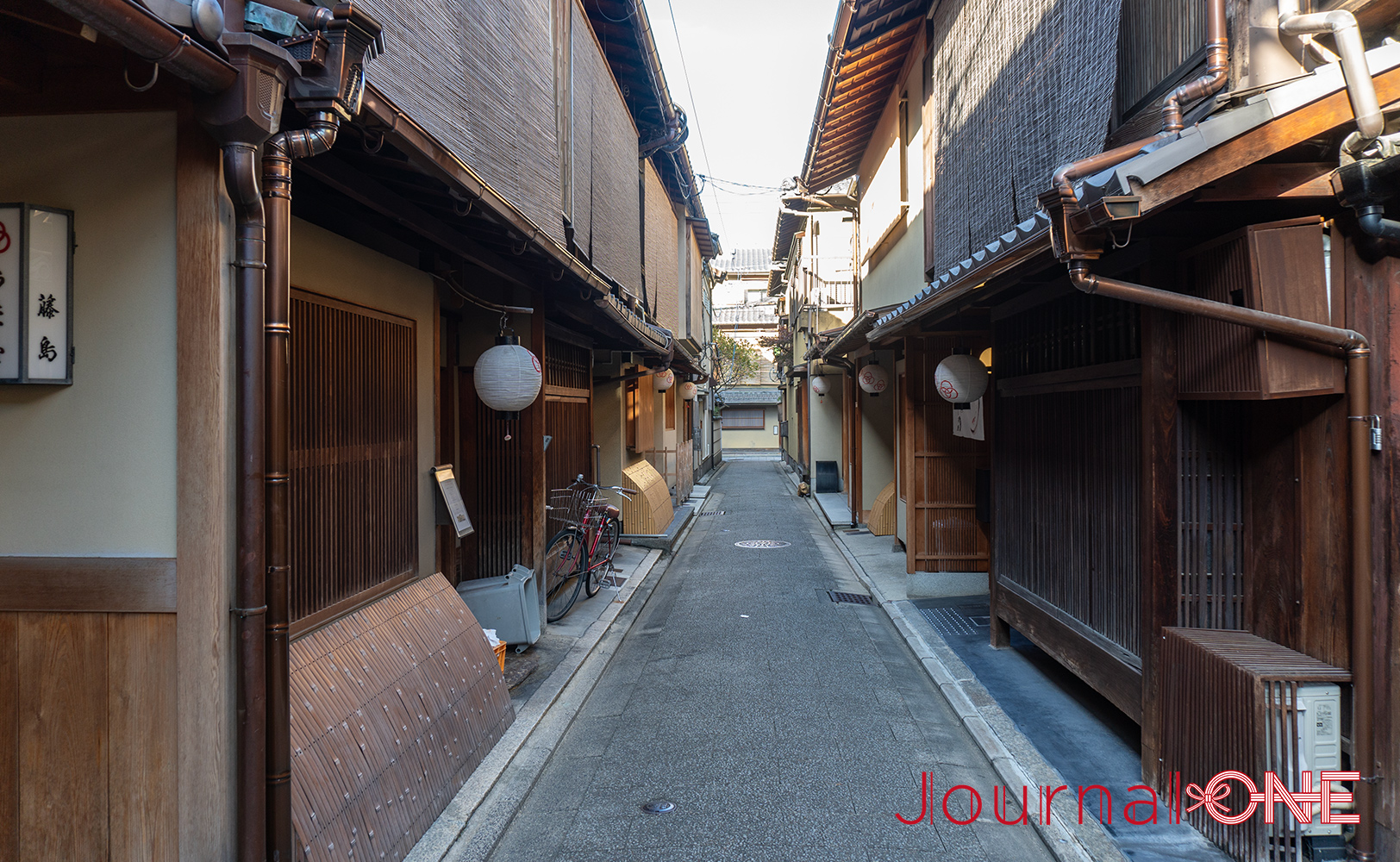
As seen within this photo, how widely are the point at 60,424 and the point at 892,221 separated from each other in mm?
12938

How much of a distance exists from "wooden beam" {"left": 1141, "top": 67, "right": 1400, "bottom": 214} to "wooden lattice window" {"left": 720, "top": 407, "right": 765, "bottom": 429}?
Result: 51182 mm

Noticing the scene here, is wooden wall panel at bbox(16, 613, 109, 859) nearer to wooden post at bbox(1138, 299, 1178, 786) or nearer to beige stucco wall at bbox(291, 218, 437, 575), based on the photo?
beige stucco wall at bbox(291, 218, 437, 575)

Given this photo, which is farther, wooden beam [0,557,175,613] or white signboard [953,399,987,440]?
white signboard [953,399,987,440]

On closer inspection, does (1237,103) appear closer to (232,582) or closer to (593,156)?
(232,582)

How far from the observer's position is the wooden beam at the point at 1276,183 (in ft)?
12.0

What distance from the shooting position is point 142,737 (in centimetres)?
329

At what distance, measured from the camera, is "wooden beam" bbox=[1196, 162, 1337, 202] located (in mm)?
3662

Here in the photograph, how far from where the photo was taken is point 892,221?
13695mm

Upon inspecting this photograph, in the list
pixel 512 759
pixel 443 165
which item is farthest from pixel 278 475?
pixel 512 759

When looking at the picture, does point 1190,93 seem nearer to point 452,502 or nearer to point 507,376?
point 507,376

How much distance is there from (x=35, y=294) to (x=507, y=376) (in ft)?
12.4

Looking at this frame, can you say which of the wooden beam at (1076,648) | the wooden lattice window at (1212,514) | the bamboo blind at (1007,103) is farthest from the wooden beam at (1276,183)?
the wooden beam at (1076,648)

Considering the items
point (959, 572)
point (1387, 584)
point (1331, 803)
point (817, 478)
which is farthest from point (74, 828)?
point (817, 478)

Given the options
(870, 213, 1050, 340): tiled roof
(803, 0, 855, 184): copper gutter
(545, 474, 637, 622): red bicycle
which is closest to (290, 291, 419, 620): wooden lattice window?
(545, 474, 637, 622): red bicycle
